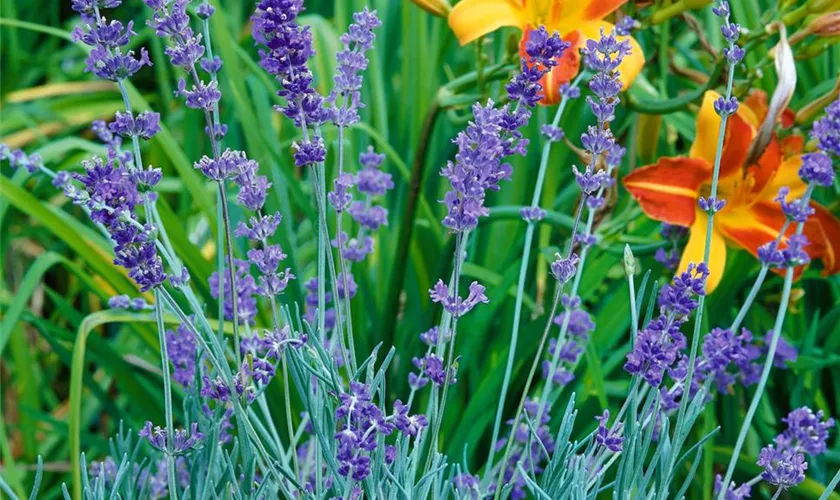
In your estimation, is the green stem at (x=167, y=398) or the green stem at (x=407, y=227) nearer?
the green stem at (x=167, y=398)

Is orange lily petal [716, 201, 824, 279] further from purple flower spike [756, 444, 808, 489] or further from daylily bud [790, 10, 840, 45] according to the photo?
purple flower spike [756, 444, 808, 489]

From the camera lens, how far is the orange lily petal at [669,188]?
3.63 ft

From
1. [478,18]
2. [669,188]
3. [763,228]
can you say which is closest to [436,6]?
[478,18]

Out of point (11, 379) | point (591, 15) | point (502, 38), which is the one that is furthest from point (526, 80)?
point (11, 379)

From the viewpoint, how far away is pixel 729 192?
1.22m

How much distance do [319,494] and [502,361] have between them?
51cm

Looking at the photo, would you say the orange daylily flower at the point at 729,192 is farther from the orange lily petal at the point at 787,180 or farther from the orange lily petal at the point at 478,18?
the orange lily petal at the point at 478,18

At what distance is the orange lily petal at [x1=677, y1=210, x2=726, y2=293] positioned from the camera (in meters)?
1.08

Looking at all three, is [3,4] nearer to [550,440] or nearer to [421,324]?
[421,324]

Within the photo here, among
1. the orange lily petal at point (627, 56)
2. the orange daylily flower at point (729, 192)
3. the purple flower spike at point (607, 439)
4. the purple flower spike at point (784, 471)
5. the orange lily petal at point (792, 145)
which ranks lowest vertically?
the purple flower spike at point (784, 471)

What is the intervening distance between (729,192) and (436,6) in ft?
1.33

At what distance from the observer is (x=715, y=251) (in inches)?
44.4

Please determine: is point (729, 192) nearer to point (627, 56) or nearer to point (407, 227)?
point (627, 56)

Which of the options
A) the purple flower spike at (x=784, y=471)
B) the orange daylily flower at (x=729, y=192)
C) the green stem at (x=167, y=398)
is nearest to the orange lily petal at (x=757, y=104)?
the orange daylily flower at (x=729, y=192)
